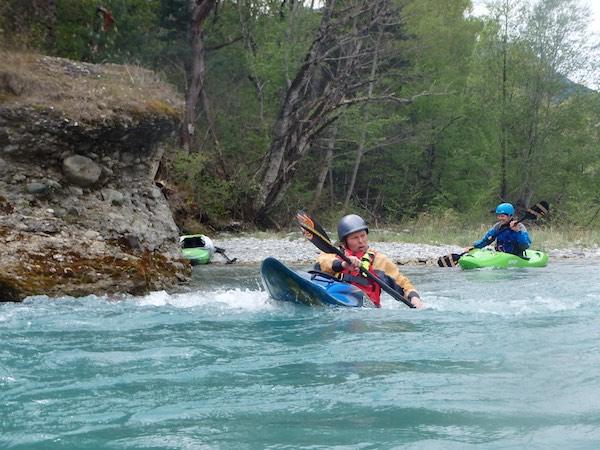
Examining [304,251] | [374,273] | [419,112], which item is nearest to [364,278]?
[374,273]

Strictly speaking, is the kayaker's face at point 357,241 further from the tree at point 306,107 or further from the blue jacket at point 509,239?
the tree at point 306,107

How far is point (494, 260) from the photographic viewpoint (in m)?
11.6

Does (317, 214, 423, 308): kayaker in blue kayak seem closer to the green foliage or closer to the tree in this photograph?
the green foliage

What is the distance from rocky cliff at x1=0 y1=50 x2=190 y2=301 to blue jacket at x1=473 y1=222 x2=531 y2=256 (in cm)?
531

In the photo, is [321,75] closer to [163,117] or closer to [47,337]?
[163,117]

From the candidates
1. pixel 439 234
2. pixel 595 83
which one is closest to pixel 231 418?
pixel 439 234

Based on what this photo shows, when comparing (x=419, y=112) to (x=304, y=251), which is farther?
(x=419, y=112)

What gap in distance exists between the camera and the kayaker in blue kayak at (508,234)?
11648mm

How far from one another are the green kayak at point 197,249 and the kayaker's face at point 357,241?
17.4 feet

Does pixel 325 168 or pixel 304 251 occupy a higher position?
pixel 325 168

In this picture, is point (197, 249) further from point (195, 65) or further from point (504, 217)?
point (195, 65)

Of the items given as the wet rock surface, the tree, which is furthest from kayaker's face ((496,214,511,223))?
the tree

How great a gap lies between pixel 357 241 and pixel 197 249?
5.72m

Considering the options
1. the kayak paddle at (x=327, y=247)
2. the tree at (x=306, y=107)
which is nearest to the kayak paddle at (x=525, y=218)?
the kayak paddle at (x=327, y=247)
